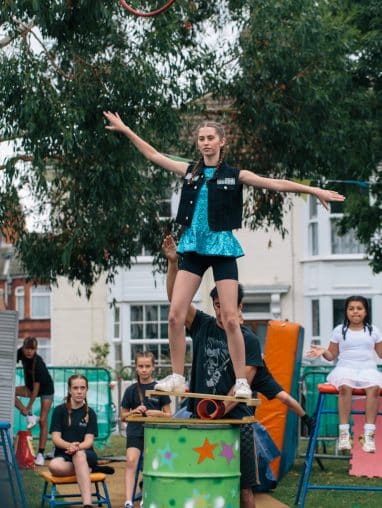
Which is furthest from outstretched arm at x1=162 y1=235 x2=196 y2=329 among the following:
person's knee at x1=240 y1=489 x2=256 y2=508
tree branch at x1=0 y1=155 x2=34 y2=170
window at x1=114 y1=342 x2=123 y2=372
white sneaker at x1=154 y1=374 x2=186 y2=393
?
window at x1=114 y1=342 x2=123 y2=372

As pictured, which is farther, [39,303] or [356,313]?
[39,303]

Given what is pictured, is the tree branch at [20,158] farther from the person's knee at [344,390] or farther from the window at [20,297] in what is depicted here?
the window at [20,297]

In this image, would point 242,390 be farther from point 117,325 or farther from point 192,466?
point 117,325

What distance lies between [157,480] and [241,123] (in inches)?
380

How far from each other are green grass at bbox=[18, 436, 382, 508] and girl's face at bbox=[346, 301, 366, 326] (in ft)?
6.03

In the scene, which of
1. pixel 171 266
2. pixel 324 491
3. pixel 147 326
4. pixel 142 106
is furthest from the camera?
pixel 147 326

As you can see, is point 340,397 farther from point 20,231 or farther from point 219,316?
point 20,231

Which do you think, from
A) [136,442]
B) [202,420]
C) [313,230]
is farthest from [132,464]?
[313,230]

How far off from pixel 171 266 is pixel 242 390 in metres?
0.97

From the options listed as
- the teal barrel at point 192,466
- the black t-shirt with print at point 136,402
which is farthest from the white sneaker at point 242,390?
the black t-shirt with print at point 136,402

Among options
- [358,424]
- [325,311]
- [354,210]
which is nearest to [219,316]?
[358,424]

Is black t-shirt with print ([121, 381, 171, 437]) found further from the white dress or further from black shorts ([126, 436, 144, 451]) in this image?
the white dress

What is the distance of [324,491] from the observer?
1315 cm

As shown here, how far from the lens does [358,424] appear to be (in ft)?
42.9
